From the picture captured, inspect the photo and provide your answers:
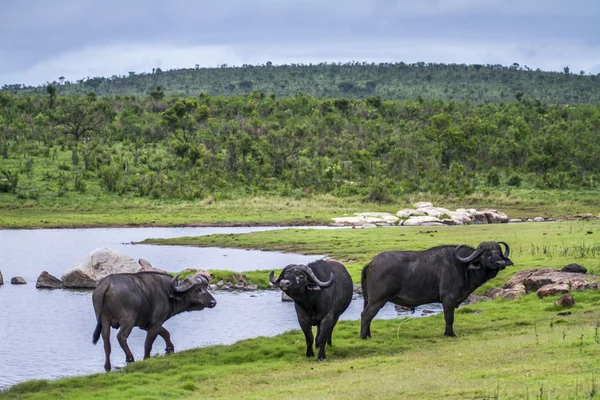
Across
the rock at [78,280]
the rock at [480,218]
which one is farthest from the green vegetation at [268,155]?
the rock at [78,280]

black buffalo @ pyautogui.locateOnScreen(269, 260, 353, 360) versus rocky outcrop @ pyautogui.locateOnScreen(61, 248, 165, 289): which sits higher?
black buffalo @ pyautogui.locateOnScreen(269, 260, 353, 360)

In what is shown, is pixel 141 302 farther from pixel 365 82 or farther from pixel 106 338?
pixel 365 82

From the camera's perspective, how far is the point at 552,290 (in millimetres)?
20766

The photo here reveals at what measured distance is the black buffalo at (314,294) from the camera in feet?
49.6

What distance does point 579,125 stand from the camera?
84750 mm

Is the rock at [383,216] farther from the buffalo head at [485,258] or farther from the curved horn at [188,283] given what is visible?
the curved horn at [188,283]

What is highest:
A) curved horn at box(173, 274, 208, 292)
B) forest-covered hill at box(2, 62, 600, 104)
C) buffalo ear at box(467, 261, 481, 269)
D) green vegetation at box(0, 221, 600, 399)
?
forest-covered hill at box(2, 62, 600, 104)

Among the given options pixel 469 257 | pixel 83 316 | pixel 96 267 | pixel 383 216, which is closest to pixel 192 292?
pixel 469 257

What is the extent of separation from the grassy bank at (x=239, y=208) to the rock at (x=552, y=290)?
3074 centimetres

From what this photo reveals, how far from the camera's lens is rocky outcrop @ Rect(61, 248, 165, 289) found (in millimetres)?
28000

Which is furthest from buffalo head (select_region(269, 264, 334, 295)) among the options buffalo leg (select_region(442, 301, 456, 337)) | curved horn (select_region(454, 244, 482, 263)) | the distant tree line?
the distant tree line

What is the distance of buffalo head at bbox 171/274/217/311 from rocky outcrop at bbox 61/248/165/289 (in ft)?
35.1

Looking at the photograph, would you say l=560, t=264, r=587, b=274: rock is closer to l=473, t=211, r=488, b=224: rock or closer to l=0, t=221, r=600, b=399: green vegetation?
Result: l=0, t=221, r=600, b=399: green vegetation

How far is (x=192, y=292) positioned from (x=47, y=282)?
1306cm
